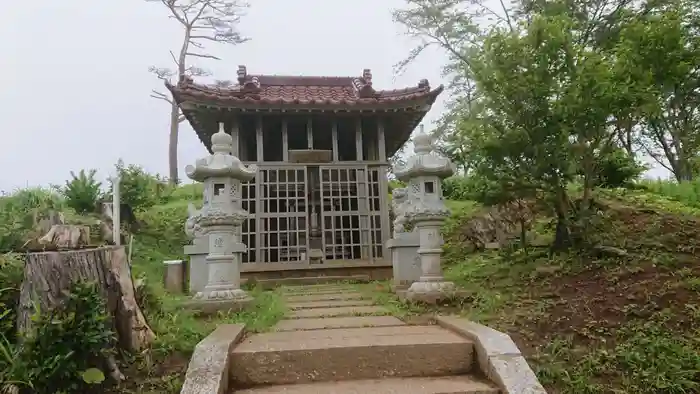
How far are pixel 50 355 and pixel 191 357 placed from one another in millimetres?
799

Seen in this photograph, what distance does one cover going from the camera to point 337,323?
→ 14.1 ft

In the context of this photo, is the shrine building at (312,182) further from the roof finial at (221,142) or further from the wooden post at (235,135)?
the roof finial at (221,142)

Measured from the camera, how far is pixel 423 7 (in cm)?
1505

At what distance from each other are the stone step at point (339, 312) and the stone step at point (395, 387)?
1.66 metres

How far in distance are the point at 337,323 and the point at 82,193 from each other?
27.5 ft

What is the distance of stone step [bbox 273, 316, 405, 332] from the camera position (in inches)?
163

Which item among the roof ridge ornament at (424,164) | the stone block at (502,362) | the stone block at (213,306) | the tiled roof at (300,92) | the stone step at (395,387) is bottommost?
the stone step at (395,387)

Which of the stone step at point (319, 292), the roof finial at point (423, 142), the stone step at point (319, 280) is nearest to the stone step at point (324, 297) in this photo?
the stone step at point (319, 292)

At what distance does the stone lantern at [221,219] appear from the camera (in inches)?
189

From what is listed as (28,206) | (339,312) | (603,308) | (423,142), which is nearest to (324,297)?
(339,312)

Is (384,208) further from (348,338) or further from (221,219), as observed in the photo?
(348,338)

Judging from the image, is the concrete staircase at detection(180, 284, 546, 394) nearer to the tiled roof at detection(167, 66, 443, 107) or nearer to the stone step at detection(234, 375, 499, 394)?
the stone step at detection(234, 375, 499, 394)

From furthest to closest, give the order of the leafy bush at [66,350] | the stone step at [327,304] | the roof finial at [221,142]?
the stone step at [327,304]
the roof finial at [221,142]
the leafy bush at [66,350]

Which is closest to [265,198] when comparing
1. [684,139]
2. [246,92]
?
[246,92]
